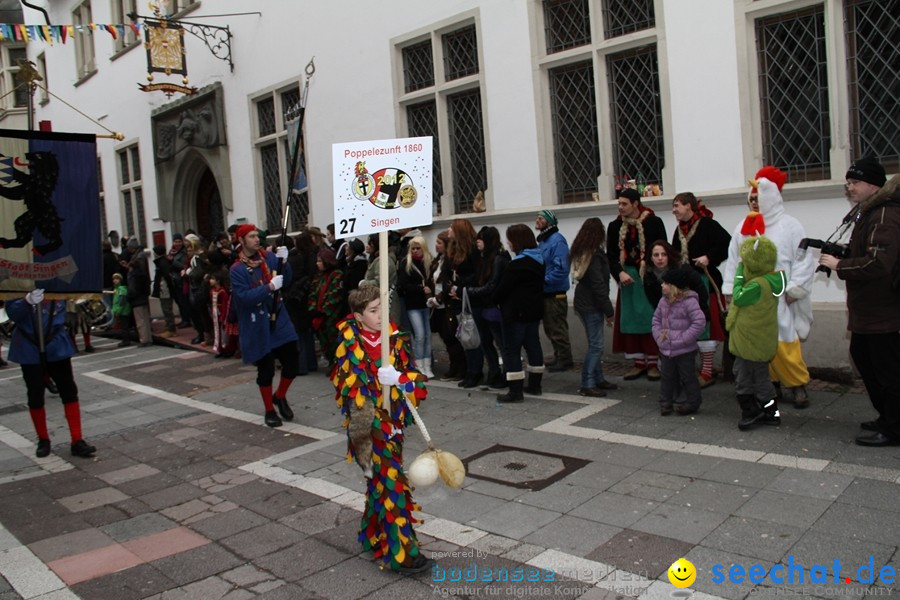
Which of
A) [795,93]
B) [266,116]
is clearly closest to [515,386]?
[795,93]

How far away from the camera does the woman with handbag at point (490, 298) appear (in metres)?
7.89

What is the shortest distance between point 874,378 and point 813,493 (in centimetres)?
132

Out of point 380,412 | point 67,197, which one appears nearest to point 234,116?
point 67,197

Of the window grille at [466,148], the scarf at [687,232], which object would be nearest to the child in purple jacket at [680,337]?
the scarf at [687,232]

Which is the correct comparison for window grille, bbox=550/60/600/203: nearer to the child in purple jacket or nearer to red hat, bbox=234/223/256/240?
the child in purple jacket

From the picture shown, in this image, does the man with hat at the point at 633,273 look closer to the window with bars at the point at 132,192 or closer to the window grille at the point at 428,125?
the window grille at the point at 428,125

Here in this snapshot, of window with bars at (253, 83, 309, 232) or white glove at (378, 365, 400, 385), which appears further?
window with bars at (253, 83, 309, 232)

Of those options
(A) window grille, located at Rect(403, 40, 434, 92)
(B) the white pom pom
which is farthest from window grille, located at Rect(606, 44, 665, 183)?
(B) the white pom pom

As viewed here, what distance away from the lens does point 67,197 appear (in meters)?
7.06

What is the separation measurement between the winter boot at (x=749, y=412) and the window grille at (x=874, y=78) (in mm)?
2741

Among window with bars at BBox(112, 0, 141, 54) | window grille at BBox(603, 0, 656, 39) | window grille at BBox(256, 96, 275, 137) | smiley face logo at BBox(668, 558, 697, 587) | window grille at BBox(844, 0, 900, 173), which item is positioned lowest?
smiley face logo at BBox(668, 558, 697, 587)

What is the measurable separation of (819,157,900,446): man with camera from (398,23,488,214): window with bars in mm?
5962

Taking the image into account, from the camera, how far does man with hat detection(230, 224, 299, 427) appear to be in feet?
24.0

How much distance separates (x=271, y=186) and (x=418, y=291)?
7.33m
